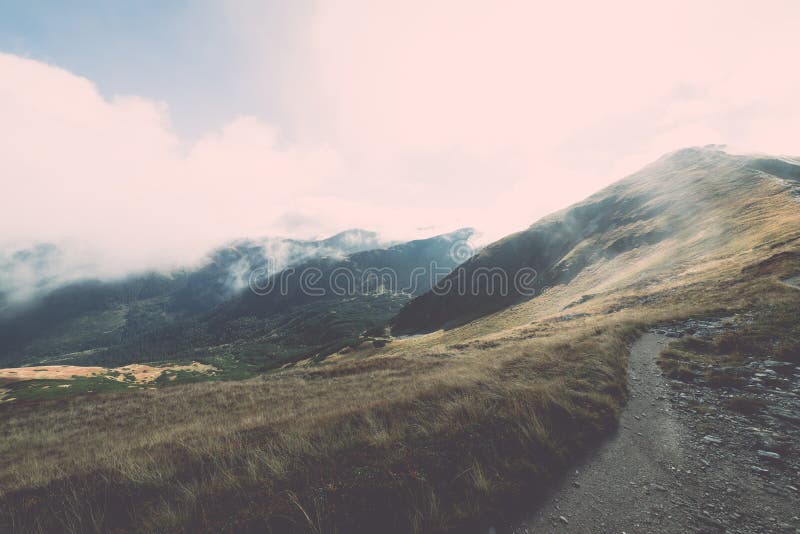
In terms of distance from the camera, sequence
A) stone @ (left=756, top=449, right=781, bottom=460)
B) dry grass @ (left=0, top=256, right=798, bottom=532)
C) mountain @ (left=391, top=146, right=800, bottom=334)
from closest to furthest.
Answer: dry grass @ (left=0, top=256, right=798, bottom=532)
stone @ (left=756, top=449, right=781, bottom=460)
mountain @ (left=391, top=146, right=800, bottom=334)

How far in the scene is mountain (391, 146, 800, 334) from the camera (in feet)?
215

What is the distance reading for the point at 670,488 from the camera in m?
5.43

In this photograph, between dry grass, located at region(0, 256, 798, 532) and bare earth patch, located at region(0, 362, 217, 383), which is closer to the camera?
dry grass, located at region(0, 256, 798, 532)

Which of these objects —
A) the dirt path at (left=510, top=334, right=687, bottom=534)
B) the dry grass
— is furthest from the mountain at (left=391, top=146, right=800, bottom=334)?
the dry grass

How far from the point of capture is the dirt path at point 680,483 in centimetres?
468

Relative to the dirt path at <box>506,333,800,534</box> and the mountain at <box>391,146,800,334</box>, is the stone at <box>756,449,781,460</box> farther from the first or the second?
the mountain at <box>391,146,800,334</box>

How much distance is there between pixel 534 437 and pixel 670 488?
225cm

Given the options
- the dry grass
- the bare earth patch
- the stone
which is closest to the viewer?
the dry grass

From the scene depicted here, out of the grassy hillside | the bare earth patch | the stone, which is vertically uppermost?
the grassy hillside

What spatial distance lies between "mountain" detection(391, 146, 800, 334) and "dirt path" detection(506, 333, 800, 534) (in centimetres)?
5139

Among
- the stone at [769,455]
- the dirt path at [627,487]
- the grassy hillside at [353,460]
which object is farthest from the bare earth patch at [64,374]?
the stone at [769,455]

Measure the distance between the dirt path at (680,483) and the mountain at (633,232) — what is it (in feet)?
169

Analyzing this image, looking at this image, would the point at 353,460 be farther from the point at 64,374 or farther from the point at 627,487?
the point at 64,374

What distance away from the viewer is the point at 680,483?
5527mm
